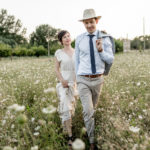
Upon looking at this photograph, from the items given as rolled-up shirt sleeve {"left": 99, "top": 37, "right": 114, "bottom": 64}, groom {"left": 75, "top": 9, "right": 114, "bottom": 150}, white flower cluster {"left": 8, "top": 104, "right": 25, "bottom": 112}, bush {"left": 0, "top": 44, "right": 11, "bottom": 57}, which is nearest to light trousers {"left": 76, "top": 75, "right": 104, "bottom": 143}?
groom {"left": 75, "top": 9, "right": 114, "bottom": 150}

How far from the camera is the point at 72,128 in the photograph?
3.79m

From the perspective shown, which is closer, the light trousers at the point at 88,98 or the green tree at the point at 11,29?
the light trousers at the point at 88,98

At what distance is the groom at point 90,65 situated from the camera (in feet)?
10.2

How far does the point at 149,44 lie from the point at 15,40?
133 feet

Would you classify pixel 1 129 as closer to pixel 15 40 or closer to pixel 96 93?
pixel 96 93

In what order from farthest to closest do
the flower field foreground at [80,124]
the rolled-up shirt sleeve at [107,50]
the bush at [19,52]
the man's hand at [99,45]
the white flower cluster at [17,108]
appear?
1. the bush at [19,52]
2. the rolled-up shirt sleeve at [107,50]
3. the man's hand at [99,45]
4. the flower field foreground at [80,124]
5. the white flower cluster at [17,108]

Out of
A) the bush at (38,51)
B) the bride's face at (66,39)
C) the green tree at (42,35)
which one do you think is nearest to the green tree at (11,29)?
the green tree at (42,35)

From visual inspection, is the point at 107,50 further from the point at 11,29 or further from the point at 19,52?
the point at 11,29

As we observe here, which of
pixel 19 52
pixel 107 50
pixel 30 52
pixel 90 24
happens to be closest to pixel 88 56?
pixel 107 50

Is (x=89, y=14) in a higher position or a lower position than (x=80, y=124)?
higher

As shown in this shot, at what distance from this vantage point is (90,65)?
123 inches

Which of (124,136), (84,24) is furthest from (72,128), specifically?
(84,24)

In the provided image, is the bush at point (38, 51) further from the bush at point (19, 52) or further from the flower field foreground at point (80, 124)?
the flower field foreground at point (80, 124)

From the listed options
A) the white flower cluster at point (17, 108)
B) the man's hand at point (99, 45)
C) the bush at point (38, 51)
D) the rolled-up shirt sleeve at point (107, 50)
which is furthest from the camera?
Answer: the bush at point (38, 51)
